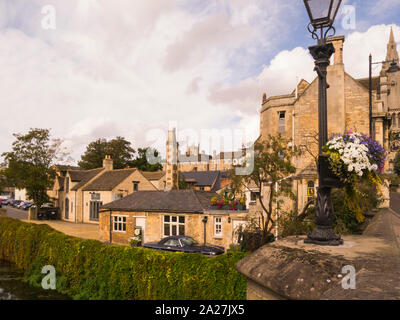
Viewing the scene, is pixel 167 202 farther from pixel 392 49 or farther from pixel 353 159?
pixel 392 49

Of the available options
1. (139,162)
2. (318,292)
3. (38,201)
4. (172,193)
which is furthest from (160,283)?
(139,162)

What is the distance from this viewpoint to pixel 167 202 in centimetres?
2467

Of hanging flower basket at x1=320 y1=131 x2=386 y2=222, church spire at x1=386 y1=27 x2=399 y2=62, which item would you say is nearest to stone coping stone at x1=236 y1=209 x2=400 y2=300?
hanging flower basket at x1=320 y1=131 x2=386 y2=222

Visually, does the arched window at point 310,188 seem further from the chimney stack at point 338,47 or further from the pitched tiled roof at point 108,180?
the pitched tiled roof at point 108,180

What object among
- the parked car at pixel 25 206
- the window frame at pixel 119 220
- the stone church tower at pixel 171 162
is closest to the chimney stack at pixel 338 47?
the stone church tower at pixel 171 162

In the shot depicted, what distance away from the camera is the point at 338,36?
2205cm

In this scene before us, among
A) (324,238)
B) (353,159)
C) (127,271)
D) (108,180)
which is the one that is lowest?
(127,271)

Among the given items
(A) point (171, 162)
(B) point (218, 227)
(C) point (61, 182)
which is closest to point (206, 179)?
(C) point (61, 182)

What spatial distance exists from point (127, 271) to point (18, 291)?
7.25 meters

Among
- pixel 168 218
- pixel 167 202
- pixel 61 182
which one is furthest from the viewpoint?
pixel 61 182

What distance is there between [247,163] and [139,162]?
54757 mm

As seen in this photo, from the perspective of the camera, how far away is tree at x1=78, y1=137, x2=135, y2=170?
219 ft

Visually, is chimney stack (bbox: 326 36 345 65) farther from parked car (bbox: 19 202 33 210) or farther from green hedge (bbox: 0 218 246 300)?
parked car (bbox: 19 202 33 210)

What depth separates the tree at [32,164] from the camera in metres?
40.7
